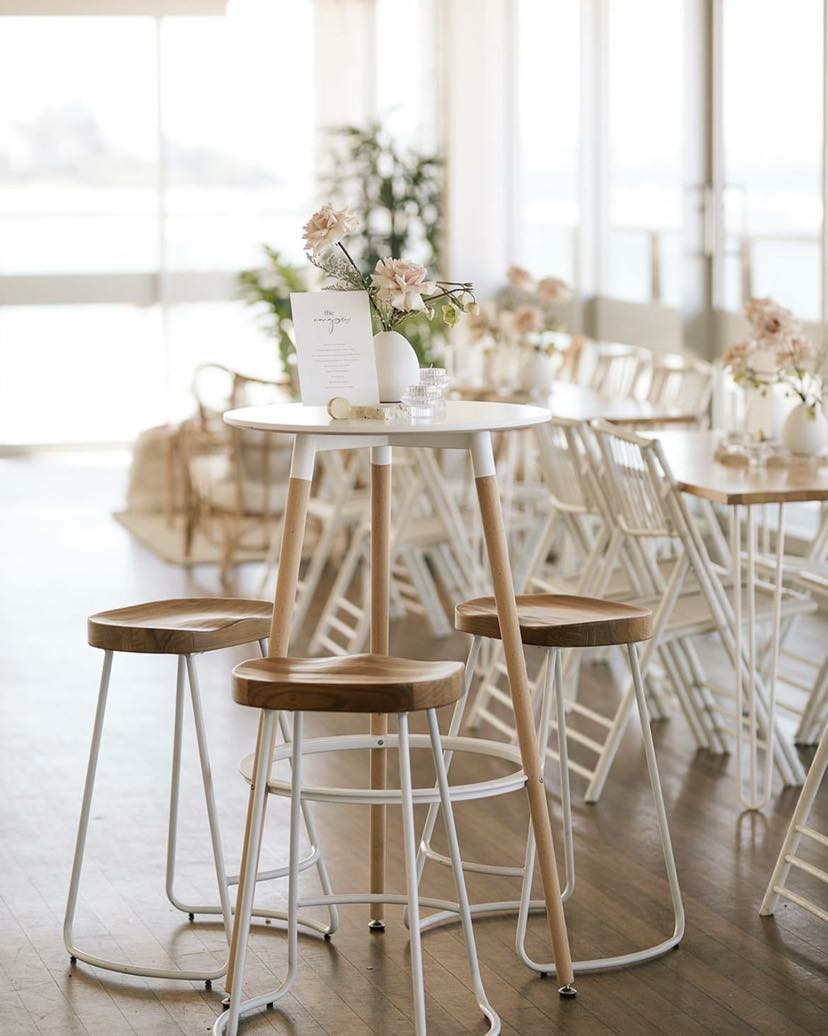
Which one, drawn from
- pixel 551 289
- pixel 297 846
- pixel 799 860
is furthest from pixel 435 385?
pixel 551 289

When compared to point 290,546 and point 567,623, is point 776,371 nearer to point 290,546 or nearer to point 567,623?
point 567,623

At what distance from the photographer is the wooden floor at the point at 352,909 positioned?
10.1 ft

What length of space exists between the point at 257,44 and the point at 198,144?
2.64ft

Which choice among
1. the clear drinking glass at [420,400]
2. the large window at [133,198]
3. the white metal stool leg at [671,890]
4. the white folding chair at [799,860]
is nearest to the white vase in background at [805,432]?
the white folding chair at [799,860]

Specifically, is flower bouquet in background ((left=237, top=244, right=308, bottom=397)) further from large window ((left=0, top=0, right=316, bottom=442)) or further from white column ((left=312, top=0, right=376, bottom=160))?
white column ((left=312, top=0, right=376, bottom=160))

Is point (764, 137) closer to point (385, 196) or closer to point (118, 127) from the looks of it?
point (385, 196)

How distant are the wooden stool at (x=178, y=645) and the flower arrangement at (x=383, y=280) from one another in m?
0.65

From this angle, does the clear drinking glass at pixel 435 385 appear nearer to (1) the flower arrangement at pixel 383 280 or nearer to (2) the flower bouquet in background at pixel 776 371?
(1) the flower arrangement at pixel 383 280

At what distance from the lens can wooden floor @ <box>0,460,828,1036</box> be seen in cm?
308

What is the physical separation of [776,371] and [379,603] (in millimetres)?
1719

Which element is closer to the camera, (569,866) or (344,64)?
(569,866)

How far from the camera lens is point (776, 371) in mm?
4625

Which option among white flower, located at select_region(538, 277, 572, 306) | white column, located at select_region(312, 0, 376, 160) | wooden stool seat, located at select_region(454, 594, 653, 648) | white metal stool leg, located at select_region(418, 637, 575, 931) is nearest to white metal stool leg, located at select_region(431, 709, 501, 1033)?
white metal stool leg, located at select_region(418, 637, 575, 931)

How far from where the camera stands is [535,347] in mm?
6309
